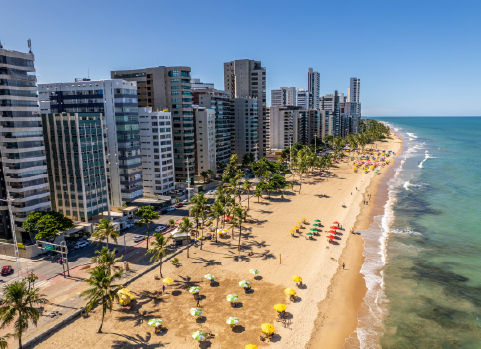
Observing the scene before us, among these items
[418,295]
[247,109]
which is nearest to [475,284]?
[418,295]

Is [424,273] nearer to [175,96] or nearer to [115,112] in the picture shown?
[115,112]

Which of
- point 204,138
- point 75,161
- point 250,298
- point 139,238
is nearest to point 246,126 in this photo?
point 204,138

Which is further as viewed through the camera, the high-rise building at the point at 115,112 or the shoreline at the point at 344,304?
the high-rise building at the point at 115,112

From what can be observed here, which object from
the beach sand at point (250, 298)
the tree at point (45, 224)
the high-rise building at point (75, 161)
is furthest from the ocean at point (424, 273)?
the high-rise building at point (75, 161)

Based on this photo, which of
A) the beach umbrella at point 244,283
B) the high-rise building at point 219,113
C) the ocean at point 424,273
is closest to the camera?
the ocean at point 424,273

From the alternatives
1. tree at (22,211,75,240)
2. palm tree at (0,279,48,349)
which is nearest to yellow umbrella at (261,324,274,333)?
palm tree at (0,279,48,349)

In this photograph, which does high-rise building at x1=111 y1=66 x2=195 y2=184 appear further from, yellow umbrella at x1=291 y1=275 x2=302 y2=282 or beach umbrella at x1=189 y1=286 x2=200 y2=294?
yellow umbrella at x1=291 y1=275 x2=302 y2=282

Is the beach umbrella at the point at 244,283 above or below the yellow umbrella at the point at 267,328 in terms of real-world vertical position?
above

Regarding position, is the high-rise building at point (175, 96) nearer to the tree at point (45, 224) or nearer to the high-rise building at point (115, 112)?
the high-rise building at point (115, 112)
